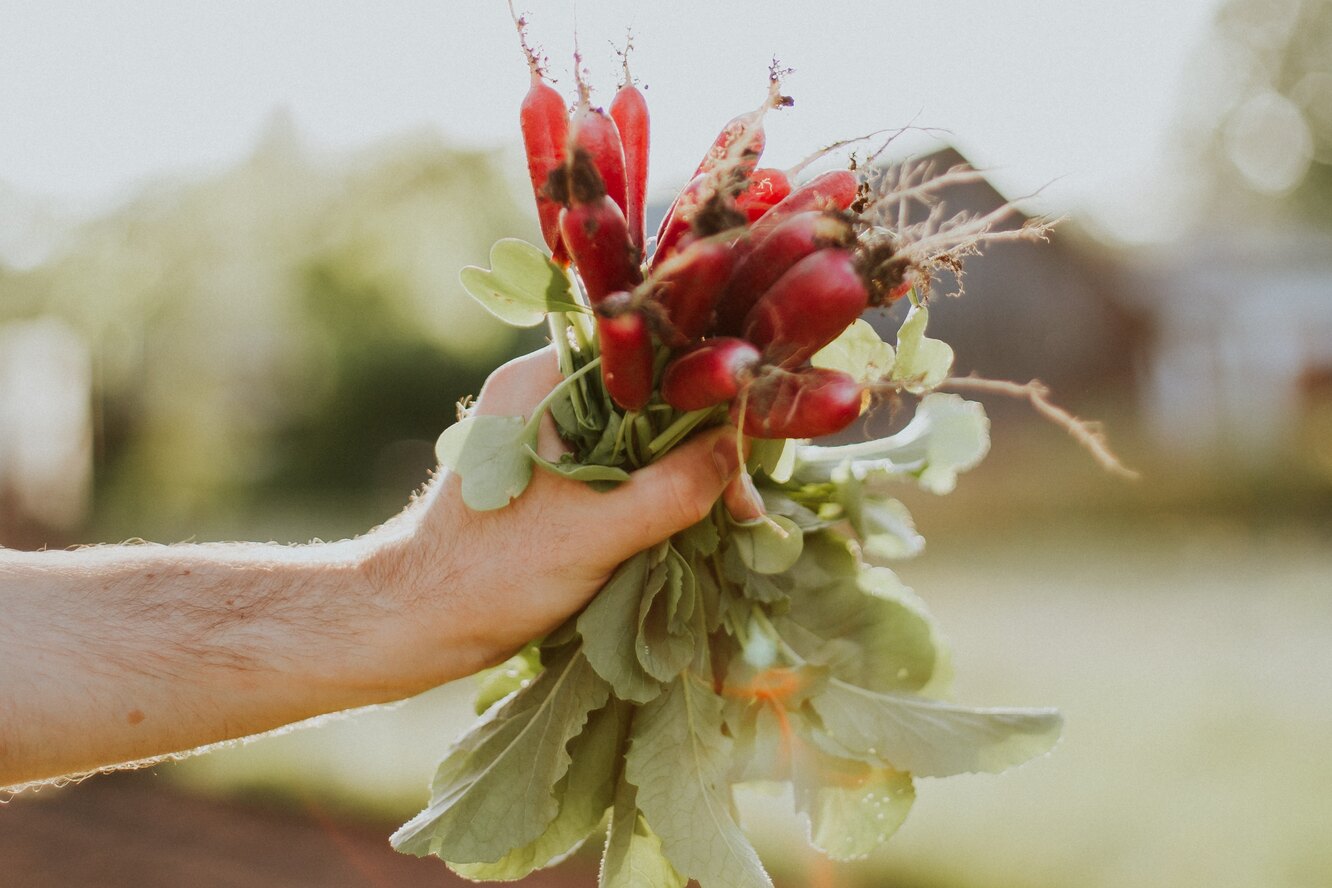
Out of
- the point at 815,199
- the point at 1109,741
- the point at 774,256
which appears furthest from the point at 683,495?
the point at 1109,741

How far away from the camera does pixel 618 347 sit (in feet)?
5.11

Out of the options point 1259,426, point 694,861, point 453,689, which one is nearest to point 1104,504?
point 1259,426

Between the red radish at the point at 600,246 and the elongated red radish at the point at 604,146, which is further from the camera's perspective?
the elongated red radish at the point at 604,146

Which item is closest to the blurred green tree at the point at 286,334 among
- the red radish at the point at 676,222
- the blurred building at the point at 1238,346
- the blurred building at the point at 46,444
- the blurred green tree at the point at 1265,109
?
the blurred building at the point at 46,444

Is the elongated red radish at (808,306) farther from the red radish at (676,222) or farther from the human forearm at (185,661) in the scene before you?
the human forearm at (185,661)

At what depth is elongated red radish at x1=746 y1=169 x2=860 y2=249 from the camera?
167cm

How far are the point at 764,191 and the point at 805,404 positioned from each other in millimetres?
416

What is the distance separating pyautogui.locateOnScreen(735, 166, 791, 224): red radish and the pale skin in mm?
382

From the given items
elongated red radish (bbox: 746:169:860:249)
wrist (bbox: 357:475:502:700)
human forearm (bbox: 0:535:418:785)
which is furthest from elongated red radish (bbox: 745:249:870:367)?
human forearm (bbox: 0:535:418:785)

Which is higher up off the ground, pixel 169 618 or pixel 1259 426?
pixel 169 618

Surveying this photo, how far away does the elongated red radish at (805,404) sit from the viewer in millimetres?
1579

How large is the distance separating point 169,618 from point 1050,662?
26.1 ft

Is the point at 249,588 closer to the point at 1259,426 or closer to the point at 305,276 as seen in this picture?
the point at 305,276

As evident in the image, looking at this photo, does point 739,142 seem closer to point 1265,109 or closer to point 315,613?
point 315,613
